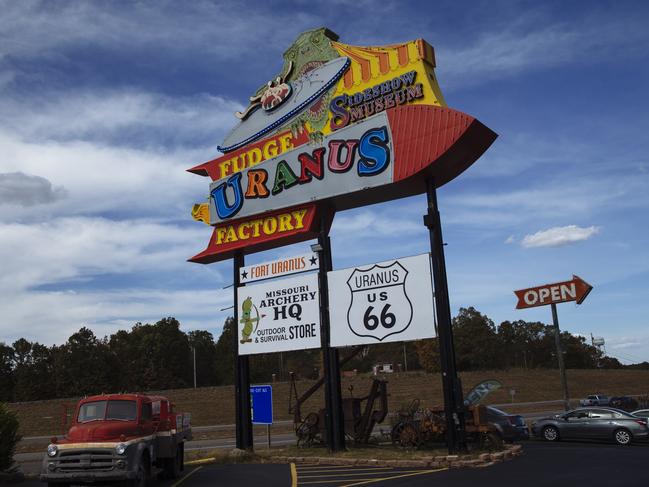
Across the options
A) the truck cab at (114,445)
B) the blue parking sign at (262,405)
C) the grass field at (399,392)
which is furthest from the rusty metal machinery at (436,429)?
the grass field at (399,392)

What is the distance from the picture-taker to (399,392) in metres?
57.6

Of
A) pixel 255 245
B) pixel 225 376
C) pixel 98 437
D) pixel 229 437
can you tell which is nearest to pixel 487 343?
pixel 225 376

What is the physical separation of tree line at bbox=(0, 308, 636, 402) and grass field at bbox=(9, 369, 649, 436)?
1993 centimetres

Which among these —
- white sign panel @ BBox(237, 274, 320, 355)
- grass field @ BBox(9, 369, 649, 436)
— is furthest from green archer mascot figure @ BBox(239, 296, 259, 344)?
grass field @ BBox(9, 369, 649, 436)

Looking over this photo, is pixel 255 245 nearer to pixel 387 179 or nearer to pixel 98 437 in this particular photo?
pixel 387 179

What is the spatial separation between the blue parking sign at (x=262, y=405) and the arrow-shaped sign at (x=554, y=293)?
1578 centimetres

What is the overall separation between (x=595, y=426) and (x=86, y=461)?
60.3 ft

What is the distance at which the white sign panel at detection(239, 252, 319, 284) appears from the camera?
792 inches

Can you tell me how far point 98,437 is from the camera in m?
13.1

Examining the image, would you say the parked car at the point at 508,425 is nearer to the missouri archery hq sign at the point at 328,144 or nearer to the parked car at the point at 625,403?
the missouri archery hq sign at the point at 328,144

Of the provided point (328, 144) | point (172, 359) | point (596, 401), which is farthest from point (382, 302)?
point (172, 359)

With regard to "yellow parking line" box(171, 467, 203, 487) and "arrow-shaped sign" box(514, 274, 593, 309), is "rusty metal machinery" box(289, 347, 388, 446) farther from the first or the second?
"arrow-shaped sign" box(514, 274, 593, 309)

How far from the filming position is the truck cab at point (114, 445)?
41.4ft

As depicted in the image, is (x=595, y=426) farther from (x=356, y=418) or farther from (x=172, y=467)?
(x=172, y=467)
